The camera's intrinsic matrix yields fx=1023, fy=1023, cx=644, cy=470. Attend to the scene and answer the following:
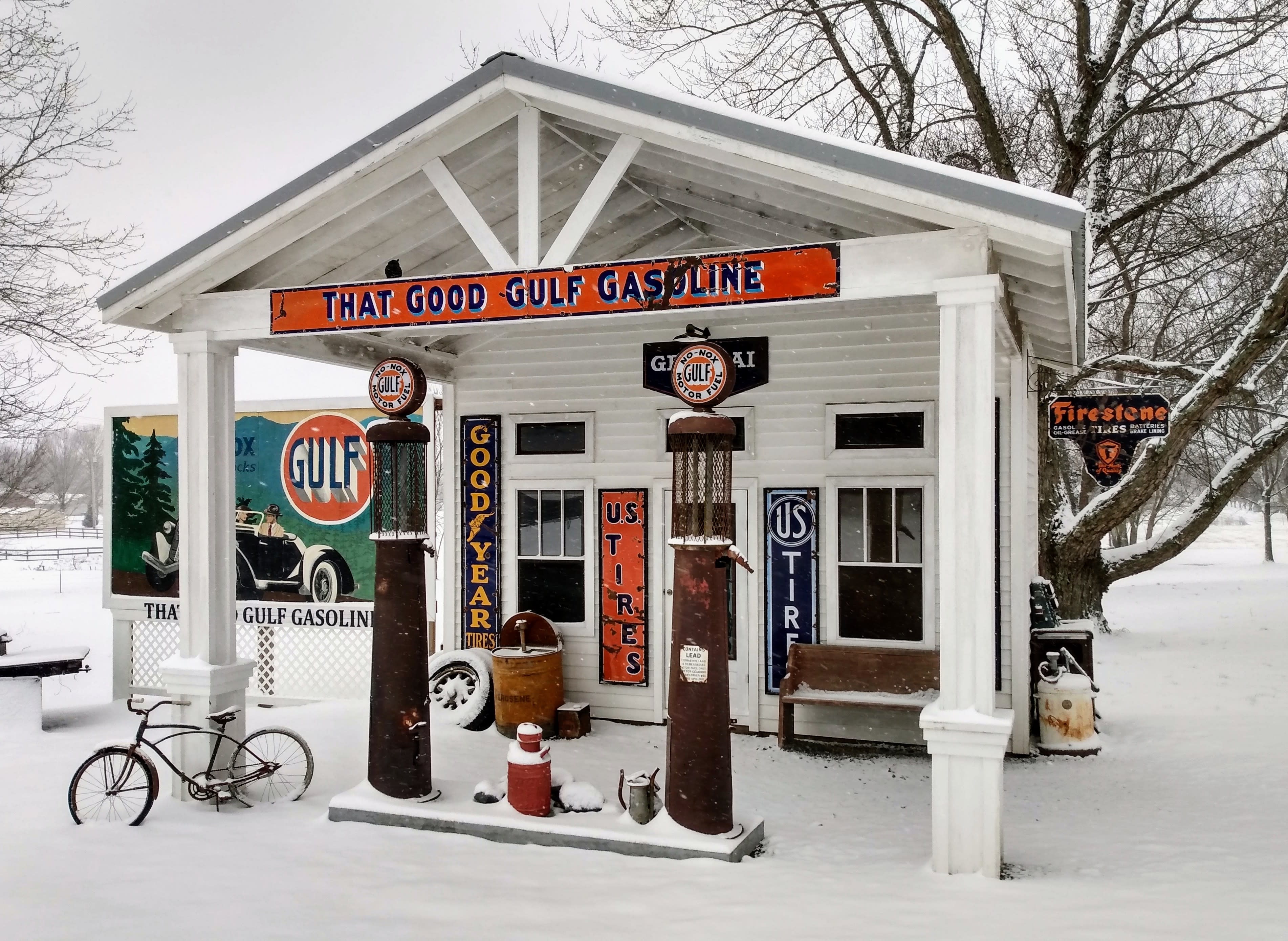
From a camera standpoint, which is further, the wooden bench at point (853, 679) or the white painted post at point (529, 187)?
the wooden bench at point (853, 679)

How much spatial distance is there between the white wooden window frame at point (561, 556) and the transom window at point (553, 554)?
22 mm

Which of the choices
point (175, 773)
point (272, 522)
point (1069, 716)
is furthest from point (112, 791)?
point (1069, 716)

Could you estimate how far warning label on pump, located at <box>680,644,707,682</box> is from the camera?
575 cm

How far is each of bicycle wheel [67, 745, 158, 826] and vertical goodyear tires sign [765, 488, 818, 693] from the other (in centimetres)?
480

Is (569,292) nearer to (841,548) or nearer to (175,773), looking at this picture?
(841,548)

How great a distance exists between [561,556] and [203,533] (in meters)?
3.39

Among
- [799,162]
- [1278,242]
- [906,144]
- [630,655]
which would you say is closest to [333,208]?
[799,162]

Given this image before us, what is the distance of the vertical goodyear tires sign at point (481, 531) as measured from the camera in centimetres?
970

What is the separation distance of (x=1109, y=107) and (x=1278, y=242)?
3735 millimetres

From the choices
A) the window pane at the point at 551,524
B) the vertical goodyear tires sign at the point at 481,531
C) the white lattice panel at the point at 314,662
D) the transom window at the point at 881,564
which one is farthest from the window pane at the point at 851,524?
the white lattice panel at the point at 314,662

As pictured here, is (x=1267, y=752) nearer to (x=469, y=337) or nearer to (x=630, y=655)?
(x=630, y=655)

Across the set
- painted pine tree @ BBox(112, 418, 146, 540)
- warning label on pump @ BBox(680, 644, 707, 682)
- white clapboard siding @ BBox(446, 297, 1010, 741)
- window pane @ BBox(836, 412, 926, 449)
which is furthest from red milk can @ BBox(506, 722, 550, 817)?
painted pine tree @ BBox(112, 418, 146, 540)

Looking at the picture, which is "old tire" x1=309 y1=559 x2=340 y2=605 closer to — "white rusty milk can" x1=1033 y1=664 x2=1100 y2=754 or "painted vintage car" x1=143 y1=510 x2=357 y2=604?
"painted vintage car" x1=143 y1=510 x2=357 y2=604

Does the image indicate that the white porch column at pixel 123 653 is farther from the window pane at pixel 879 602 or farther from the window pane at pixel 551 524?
the window pane at pixel 879 602
